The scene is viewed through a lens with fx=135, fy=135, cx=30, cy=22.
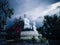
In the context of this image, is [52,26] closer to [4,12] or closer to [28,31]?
[28,31]

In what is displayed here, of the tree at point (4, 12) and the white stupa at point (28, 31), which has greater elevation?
the tree at point (4, 12)

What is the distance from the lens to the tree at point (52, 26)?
2.09 meters

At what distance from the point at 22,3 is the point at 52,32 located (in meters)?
0.67

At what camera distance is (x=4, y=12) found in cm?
216

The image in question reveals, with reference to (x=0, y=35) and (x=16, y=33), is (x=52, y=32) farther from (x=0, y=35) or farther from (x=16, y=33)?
(x=0, y=35)

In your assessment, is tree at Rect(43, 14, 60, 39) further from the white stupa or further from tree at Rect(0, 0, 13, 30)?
tree at Rect(0, 0, 13, 30)

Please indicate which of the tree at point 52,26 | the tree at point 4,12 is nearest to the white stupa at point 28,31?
the tree at point 52,26

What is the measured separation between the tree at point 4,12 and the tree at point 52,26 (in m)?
0.59

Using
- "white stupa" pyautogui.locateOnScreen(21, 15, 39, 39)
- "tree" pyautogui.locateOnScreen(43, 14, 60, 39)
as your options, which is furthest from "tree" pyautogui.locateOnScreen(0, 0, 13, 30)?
"tree" pyautogui.locateOnScreen(43, 14, 60, 39)

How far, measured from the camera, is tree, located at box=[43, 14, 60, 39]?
A: 6.86 feet

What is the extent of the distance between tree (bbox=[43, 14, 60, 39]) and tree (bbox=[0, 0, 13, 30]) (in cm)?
59

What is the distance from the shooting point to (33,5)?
2195 millimetres

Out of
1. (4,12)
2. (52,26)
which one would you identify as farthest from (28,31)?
(4,12)

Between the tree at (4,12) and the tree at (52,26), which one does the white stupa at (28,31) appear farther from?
the tree at (4,12)
